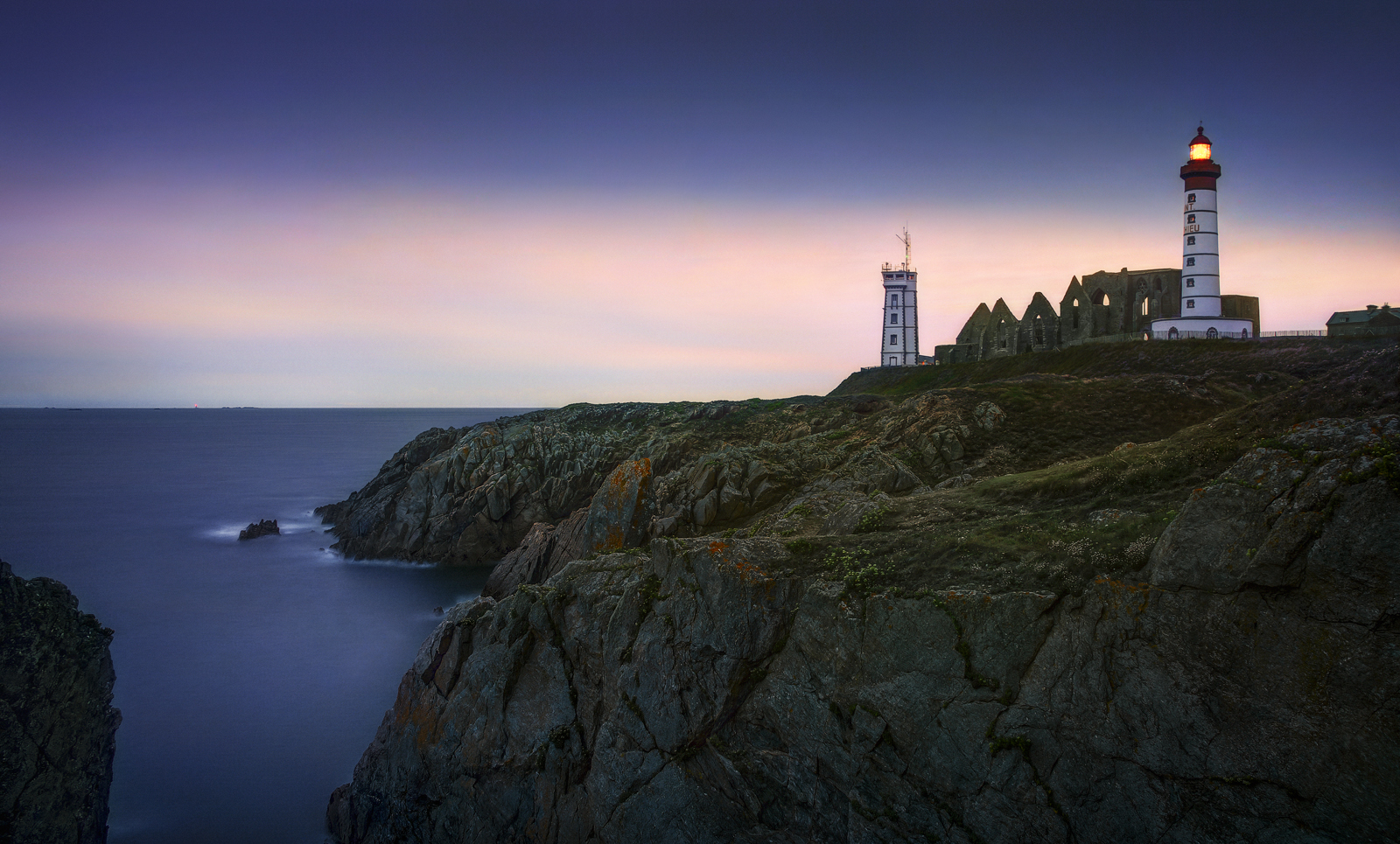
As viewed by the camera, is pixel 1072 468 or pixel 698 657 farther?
pixel 1072 468

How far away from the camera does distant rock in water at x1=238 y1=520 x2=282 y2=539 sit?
65125mm

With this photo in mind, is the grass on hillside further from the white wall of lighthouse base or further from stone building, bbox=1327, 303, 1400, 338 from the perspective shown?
the white wall of lighthouse base

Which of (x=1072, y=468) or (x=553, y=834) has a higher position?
(x=1072, y=468)

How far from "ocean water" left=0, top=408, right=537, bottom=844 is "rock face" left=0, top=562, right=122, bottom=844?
5.85 m

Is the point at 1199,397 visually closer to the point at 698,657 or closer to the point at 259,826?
the point at 698,657

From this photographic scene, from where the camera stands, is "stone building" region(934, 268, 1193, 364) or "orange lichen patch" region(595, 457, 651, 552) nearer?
"orange lichen patch" region(595, 457, 651, 552)

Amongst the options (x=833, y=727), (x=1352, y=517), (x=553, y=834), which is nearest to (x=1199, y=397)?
(x=1352, y=517)

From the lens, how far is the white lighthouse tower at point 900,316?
316 feet

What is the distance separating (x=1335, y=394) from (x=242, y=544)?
7122 cm

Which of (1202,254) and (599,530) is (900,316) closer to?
(1202,254)

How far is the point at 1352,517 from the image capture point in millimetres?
10758

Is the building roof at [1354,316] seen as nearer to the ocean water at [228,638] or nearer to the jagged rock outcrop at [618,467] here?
the jagged rock outcrop at [618,467]

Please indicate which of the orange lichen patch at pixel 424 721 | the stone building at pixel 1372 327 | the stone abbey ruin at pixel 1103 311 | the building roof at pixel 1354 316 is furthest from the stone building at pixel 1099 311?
the orange lichen patch at pixel 424 721

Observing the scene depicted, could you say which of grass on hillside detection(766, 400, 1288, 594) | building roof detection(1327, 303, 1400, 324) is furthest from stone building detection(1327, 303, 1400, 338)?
grass on hillside detection(766, 400, 1288, 594)
